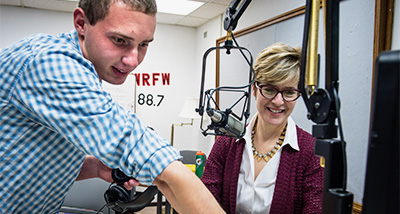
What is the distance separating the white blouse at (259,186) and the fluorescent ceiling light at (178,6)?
2.82 metres

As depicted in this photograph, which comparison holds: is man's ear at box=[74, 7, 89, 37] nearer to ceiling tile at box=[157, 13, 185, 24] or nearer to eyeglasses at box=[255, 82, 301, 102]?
eyeglasses at box=[255, 82, 301, 102]

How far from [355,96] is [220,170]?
1.06 meters

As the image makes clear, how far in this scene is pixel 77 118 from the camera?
61 cm

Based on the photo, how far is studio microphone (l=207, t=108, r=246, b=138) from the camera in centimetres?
86

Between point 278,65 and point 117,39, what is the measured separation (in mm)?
771

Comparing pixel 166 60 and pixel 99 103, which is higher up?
pixel 166 60

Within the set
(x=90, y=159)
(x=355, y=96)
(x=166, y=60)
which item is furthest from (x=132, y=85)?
(x=90, y=159)

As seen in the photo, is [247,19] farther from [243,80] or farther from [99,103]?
[99,103]

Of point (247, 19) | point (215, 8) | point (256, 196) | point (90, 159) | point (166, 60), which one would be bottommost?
point (256, 196)

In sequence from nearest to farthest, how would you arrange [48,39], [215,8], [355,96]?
[48,39] → [355,96] → [215,8]

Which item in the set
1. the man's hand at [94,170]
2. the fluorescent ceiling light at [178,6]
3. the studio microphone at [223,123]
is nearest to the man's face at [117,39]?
the studio microphone at [223,123]

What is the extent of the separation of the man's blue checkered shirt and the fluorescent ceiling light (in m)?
3.28

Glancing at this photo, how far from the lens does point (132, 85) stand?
4656mm

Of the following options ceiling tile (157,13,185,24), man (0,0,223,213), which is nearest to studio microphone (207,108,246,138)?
man (0,0,223,213)
